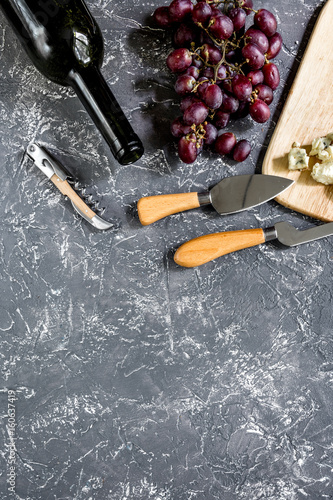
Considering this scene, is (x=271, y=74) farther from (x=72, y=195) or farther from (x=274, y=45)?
(x=72, y=195)

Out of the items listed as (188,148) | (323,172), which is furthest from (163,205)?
(323,172)

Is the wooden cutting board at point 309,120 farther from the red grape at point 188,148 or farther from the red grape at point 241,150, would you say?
the red grape at point 188,148

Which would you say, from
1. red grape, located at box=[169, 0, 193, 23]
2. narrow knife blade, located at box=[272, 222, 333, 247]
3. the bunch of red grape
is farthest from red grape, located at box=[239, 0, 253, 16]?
narrow knife blade, located at box=[272, 222, 333, 247]

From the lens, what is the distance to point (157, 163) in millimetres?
1033

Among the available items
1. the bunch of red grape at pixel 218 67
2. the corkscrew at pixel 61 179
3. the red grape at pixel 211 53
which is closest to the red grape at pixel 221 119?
the bunch of red grape at pixel 218 67

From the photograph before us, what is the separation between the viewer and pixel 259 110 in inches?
37.0

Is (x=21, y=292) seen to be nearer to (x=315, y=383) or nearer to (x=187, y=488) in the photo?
(x=187, y=488)

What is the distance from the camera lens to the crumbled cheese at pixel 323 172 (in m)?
0.96

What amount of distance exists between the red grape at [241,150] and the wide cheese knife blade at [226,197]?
1.7 inches

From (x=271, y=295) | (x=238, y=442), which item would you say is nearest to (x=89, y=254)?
(x=271, y=295)

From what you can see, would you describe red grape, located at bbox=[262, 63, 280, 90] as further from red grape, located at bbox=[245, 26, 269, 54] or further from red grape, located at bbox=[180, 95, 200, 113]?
red grape, located at bbox=[180, 95, 200, 113]

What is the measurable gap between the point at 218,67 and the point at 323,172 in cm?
32

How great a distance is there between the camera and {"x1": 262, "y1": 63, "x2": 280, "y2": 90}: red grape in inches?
37.3

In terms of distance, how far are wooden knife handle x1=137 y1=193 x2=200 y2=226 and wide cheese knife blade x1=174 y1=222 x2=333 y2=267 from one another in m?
0.08
